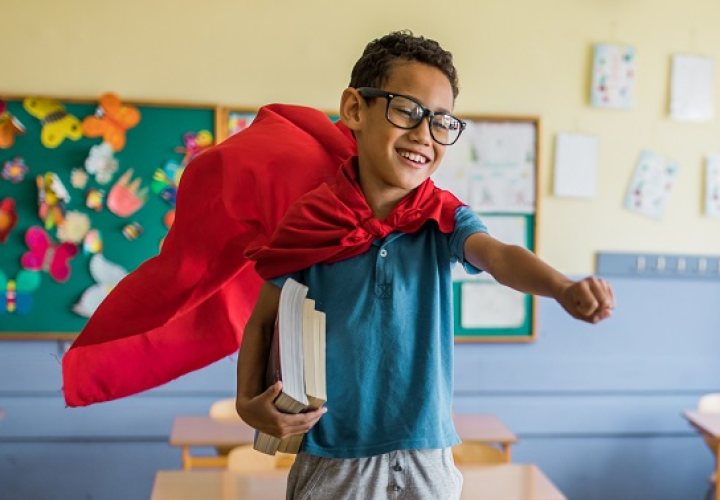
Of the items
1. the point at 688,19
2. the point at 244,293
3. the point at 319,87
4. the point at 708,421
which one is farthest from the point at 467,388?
the point at 244,293

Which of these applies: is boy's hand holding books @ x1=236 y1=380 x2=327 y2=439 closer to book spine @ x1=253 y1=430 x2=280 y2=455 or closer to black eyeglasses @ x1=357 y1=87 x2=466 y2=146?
book spine @ x1=253 y1=430 x2=280 y2=455

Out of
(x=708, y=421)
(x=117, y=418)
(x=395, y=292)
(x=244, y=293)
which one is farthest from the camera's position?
(x=117, y=418)

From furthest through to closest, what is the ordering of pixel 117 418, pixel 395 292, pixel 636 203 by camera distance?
pixel 636 203 → pixel 117 418 → pixel 395 292

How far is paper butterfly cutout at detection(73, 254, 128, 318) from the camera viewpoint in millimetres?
3967

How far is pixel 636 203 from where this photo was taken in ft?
14.2

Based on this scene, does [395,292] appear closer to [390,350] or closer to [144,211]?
[390,350]

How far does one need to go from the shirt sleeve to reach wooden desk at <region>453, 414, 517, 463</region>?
2.30 metres

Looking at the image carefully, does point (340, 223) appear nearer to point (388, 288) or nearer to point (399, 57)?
point (388, 288)

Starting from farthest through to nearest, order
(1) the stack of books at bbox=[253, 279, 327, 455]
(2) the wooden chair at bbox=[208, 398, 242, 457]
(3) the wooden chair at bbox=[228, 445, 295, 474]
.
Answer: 1. (2) the wooden chair at bbox=[208, 398, 242, 457]
2. (3) the wooden chair at bbox=[228, 445, 295, 474]
3. (1) the stack of books at bbox=[253, 279, 327, 455]

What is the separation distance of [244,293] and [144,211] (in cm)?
244

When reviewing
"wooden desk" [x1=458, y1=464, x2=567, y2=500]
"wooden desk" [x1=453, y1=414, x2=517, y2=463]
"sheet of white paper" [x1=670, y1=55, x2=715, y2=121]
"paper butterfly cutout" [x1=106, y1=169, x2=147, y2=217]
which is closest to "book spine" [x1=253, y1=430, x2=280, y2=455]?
"wooden desk" [x1=458, y1=464, x2=567, y2=500]

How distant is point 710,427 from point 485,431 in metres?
0.94

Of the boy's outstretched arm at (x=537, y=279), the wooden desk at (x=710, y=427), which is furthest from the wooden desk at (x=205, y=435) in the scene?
the boy's outstretched arm at (x=537, y=279)

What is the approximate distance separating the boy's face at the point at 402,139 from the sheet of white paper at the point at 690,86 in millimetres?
3372
